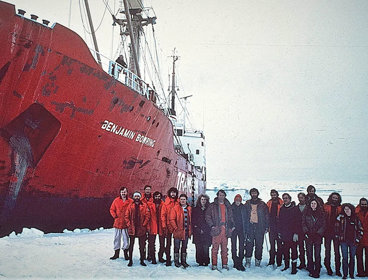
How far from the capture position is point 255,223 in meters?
5.74

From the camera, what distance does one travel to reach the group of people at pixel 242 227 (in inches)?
197

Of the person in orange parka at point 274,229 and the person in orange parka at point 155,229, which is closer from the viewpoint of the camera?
the person in orange parka at point 155,229

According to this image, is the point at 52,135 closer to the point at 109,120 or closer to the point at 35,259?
the point at 109,120

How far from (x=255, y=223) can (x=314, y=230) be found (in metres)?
1.13

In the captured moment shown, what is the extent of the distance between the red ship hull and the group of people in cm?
A: 225

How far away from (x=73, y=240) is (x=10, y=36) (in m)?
4.61

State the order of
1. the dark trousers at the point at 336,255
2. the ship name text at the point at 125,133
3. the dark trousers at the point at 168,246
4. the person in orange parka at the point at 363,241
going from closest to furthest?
the person in orange parka at the point at 363,241, the dark trousers at the point at 336,255, the dark trousers at the point at 168,246, the ship name text at the point at 125,133

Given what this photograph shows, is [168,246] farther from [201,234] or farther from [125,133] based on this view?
[125,133]

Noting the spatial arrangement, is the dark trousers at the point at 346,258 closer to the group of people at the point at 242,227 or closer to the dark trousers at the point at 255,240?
the group of people at the point at 242,227

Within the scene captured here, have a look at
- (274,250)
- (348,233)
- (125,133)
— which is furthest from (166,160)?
(348,233)

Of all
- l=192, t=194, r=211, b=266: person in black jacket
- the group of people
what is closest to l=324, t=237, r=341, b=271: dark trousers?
the group of people

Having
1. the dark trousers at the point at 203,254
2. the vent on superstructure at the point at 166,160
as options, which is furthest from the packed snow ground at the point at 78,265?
the vent on superstructure at the point at 166,160

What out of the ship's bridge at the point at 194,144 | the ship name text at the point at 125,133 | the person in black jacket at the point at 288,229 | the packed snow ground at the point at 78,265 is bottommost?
the packed snow ground at the point at 78,265

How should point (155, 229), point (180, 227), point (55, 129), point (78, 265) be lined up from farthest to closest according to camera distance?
point (55, 129) < point (155, 229) < point (180, 227) < point (78, 265)
